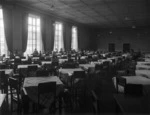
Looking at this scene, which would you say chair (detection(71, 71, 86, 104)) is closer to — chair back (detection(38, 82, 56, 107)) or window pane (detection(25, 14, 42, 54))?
chair back (detection(38, 82, 56, 107))

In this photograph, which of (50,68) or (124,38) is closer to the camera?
(50,68)

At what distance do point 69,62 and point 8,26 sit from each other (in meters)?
4.63

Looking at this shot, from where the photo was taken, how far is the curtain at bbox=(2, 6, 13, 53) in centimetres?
1010

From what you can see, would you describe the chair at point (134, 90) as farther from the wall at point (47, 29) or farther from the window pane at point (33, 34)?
the window pane at point (33, 34)

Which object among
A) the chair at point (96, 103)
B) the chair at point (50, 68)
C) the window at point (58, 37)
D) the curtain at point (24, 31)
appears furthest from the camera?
the window at point (58, 37)

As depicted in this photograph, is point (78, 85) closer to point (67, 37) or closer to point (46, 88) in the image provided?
point (46, 88)

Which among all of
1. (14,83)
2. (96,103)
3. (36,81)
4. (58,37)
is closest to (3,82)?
(36,81)

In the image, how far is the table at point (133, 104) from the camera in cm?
229

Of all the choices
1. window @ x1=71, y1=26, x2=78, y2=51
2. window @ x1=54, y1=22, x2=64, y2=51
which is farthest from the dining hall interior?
window @ x1=71, y1=26, x2=78, y2=51

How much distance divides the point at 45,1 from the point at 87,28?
14.8 metres

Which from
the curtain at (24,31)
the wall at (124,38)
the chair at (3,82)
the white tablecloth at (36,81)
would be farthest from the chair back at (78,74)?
the wall at (124,38)

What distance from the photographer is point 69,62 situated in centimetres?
834

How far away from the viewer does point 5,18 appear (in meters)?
10.1

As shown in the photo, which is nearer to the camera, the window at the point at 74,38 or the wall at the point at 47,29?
the wall at the point at 47,29
